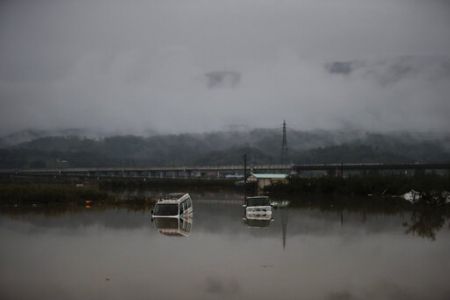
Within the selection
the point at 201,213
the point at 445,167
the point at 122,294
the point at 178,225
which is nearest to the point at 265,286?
the point at 122,294

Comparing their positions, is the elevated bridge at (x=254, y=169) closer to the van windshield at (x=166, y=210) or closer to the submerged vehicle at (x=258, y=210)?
the submerged vehicle at (x=258, y=210)

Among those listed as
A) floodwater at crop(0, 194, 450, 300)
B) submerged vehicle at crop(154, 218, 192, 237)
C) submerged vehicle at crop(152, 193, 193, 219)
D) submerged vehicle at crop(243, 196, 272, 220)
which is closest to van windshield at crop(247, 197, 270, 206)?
submerged vehicle at crop(243, 196, 272, 220)

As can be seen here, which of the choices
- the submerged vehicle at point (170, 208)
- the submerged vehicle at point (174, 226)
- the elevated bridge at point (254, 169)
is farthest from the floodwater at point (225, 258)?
the elevated bridge at point (254, 169)

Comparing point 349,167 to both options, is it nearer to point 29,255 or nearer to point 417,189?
point 417,189

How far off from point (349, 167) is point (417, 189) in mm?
52131

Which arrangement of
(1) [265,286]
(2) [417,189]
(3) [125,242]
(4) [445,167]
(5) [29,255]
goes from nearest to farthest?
1. (1) [265,286]
2. (5) [29,255]
3. (3) [125,242]
4. (2) [417,189]
5. (4) [445,167]

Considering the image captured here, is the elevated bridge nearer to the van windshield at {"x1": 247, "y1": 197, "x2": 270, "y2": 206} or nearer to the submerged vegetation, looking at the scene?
the submerged vegetation

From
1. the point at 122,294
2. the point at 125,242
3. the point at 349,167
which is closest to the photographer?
the point at 122,294

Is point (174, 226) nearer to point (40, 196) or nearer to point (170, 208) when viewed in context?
point (170, 208)

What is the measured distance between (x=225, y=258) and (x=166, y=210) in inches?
514

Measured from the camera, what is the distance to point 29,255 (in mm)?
20406

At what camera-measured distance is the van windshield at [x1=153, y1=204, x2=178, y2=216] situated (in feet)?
104

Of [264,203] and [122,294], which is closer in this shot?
[122,294]

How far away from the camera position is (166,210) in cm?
3200
